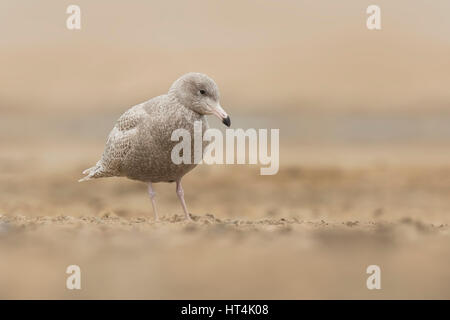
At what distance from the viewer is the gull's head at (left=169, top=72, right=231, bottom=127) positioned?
1070cm

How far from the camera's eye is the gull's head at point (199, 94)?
1070 cm

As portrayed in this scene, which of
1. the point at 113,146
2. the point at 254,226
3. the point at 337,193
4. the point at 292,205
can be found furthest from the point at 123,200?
the point at 254,226

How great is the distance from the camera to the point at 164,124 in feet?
34.7

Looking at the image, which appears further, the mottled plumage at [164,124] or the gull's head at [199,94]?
the gull's head at [199,94]

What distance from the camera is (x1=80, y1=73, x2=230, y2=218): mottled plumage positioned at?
10.6m

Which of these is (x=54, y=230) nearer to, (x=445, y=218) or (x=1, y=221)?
(x=1, y=221)

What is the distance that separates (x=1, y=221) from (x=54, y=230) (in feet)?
4.90

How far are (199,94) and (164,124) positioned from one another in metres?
0.66

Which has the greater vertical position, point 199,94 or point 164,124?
point 199,94

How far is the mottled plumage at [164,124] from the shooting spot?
34.8 feet

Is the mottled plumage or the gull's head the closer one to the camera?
the mottled plumage

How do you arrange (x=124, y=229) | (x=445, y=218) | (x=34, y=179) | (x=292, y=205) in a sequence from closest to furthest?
(x=124, y=229) → (x=445, y=218) → (x=292, y=205) → (x=34, y=179)

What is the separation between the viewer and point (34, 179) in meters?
19.5

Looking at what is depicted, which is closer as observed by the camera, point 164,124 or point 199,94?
point 164,124
